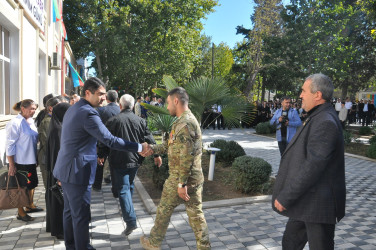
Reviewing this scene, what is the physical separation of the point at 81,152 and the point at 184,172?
1.10 meters

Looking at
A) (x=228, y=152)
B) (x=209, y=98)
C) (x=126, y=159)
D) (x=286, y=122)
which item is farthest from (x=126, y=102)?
(x=228, y=152)

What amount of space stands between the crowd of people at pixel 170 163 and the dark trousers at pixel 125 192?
14 mm

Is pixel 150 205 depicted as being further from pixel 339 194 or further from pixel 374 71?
pixel 374 71

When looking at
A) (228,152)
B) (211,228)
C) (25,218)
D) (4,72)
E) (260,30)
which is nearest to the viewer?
(211,228)

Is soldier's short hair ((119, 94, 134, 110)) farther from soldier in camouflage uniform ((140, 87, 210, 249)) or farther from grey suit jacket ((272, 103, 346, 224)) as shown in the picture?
grey suit jacket ((272, 103, 346, 224))

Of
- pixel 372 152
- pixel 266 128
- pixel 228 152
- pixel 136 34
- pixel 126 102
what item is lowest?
pixel 372 152

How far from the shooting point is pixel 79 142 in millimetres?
3258

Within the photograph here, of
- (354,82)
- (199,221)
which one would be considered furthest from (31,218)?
(354,82)

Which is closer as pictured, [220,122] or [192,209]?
[192,209]

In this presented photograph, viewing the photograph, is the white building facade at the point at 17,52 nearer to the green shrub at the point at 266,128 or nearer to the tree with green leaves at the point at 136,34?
the green shrub at the point at 266,128

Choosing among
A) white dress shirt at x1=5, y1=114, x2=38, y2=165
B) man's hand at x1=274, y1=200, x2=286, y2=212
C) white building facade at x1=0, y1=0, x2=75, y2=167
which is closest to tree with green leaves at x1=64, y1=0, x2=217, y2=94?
white building facade at x1=0, y1=0, x2=75, y2=167

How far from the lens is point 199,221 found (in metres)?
3.51

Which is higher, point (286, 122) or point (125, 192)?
point (286, 122)

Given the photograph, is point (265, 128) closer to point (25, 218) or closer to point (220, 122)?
point (220, 122)
